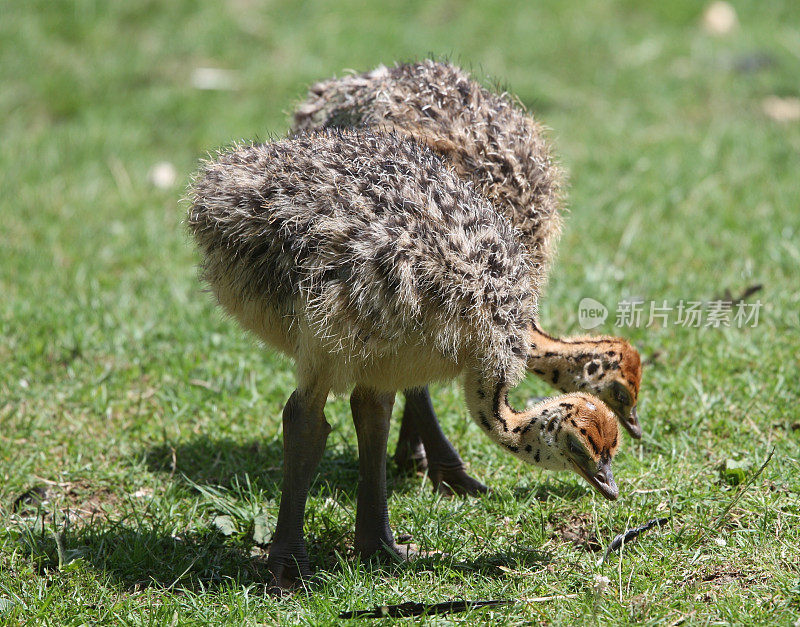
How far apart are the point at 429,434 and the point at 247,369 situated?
4.37ft

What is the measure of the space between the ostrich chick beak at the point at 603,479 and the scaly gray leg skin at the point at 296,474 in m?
1.05

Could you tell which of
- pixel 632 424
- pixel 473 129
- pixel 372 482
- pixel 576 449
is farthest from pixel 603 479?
pixel 473 129

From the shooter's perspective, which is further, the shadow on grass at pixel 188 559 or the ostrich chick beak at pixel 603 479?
the shadow on grass at pixel 188 559

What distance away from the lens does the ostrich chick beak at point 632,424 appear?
4.47m

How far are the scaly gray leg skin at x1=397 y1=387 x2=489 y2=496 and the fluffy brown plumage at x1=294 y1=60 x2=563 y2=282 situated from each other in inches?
33.1

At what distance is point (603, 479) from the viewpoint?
3.84 metres

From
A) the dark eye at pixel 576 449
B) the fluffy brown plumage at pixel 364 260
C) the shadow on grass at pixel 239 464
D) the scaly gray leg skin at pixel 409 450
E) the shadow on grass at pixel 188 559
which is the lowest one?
the shadow on grass at pixel 188 559

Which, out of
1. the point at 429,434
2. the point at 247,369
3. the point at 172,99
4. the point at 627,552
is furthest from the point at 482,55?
the point at 627,552

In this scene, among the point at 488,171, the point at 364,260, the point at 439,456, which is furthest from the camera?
the point at 439,456

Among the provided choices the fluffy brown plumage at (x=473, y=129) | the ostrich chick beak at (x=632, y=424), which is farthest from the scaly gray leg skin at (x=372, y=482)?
the ostrich chick beak at (x=632, y=424)

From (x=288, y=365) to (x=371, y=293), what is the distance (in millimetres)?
2117

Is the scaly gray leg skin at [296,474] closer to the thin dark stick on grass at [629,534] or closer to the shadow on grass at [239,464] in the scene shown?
the shadow on grass at [239,464]

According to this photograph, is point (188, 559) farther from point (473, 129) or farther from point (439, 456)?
point (473, 129)

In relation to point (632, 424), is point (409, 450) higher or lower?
lower
